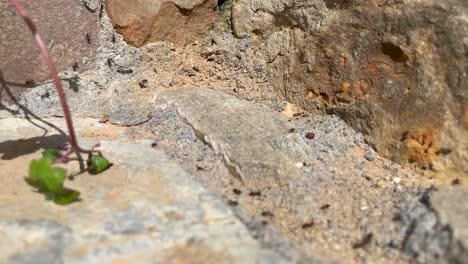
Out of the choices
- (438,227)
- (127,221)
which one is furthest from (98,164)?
(438,227)

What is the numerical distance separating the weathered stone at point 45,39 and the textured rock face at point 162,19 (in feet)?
0.51

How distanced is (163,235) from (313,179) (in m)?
0.78

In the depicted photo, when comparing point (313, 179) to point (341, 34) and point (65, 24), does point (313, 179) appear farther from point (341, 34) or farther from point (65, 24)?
point (65, 24)

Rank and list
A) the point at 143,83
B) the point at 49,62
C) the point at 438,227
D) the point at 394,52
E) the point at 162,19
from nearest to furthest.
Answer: the point at 438,227
the point at 49,62
the point at 394,52
the point at 143,83
the point at 162,19

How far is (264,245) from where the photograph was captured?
1788mm

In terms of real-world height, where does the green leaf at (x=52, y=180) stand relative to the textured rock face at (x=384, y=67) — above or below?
below

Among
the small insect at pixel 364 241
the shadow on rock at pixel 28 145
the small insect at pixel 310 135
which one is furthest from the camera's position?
the small insect at pixel 310 135

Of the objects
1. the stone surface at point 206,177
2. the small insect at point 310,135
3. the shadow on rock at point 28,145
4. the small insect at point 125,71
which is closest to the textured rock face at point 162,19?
the stone surface at point 206,177

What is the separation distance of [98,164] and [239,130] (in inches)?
27.4

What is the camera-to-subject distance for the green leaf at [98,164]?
218 centimetres

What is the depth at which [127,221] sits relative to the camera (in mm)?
1856

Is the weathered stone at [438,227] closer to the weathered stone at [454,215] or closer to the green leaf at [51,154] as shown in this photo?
the weathered stone at [454,215]

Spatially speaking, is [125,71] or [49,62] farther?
[125,71]

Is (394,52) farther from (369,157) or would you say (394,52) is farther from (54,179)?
(54,179)
